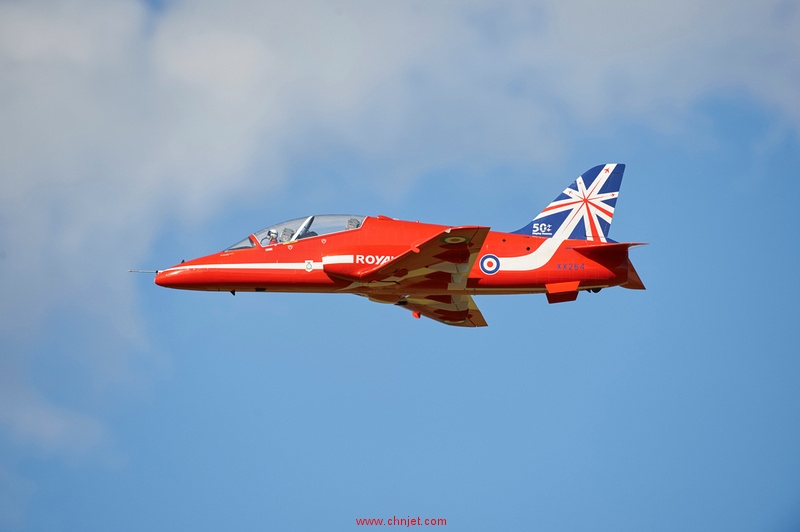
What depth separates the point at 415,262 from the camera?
117 feet

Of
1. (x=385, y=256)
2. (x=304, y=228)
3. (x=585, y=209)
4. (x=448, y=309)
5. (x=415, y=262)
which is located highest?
(x=304, y=228)

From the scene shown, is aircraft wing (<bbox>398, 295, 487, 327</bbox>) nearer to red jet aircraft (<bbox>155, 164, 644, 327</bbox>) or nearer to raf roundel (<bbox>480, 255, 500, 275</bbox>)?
red jet aircraft (<bbox>155, 164, 644, 327</bbox>)

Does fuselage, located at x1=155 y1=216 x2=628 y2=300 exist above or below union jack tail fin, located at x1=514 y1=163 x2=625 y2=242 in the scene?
below

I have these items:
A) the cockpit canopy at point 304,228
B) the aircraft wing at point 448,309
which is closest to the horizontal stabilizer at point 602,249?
the aircraft wing at point 448,309

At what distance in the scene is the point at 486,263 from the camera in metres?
37.2

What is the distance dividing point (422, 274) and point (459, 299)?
15.0ft

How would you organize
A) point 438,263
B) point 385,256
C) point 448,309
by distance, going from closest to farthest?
point 438,263, point 385,256, point 448,309

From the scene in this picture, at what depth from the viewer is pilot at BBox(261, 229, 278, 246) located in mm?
37562

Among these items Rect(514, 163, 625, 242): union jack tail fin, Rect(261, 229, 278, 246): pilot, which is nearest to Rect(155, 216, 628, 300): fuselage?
Rect(261, 229, 278, 246): pilot

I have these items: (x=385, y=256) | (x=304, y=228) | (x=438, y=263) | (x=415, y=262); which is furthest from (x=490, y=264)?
(x=304, y=228)

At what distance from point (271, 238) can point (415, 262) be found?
5.92 meters

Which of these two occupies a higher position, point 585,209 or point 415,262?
point 585,209

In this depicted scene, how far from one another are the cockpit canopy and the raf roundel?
487 centimetres

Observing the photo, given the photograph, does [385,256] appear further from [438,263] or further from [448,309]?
[448,309]
